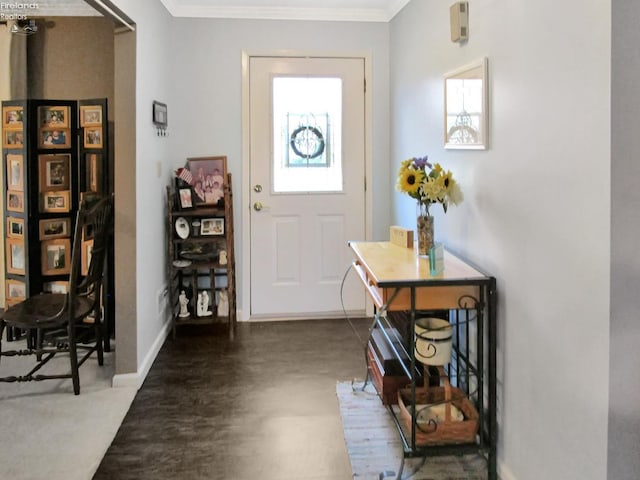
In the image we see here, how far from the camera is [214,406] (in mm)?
2785

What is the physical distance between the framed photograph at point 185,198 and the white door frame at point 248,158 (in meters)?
0.43

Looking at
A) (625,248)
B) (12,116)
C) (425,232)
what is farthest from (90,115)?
(625,248)

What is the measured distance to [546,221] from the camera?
5.73 feet

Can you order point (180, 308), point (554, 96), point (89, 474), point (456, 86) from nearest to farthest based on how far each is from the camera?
point (554, 96)
point (89, 474)
point (456, 86)
point (180, 308)

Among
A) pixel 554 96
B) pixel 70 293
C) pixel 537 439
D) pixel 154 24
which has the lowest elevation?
pixel 537 439

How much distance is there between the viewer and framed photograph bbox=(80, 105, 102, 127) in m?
3.58

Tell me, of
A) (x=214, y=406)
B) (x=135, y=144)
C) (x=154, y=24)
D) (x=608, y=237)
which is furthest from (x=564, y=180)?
(x=154, y=24)

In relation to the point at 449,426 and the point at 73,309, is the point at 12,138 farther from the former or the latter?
the point at 449,426

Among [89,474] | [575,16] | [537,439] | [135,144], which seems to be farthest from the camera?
[135,144]

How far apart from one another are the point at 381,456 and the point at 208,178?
2.53 m

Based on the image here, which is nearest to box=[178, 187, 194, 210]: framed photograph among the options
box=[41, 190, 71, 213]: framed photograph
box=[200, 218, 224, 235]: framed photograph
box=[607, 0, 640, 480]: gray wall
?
box=[200, 218, 224, 235]: framed photograph

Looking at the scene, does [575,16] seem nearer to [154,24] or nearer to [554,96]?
[554,96]

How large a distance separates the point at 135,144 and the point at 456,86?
177cm

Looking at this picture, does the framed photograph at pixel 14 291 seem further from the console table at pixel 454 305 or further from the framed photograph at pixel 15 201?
the console table at pixel 454 305
